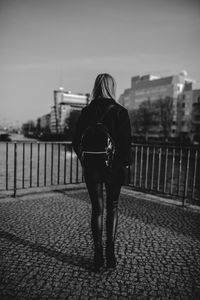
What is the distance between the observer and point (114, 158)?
9.17 ft

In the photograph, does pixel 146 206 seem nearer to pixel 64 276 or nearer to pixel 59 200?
→ pixel 59 200

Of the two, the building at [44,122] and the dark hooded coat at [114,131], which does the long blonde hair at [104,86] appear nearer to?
the dark hooded coat at [114,131]

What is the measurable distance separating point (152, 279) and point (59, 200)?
3.30m

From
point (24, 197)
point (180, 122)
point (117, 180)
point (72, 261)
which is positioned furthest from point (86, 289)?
point (180, 122)

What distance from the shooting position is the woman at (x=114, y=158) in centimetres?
274

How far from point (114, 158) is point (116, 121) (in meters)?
0.38

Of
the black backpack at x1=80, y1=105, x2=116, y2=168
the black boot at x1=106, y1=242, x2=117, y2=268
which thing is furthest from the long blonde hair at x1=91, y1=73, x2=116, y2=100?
→ the black boot at x1=106, y1=242, x2=117, y2=268

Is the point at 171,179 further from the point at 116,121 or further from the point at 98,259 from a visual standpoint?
the point at 116,121

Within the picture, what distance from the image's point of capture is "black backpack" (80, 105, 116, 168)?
2707 millimetres

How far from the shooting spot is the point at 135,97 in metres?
108

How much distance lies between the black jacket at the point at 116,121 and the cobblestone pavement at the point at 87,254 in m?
1.19

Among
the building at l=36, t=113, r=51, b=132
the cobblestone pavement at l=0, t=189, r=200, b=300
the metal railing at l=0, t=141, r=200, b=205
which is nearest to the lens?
the cobblestone pavement at l=0, t=189, r=200, b=300

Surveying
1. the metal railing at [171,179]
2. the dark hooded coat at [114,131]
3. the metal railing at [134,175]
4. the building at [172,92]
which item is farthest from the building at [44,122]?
the dark hooded coat at [114,131]

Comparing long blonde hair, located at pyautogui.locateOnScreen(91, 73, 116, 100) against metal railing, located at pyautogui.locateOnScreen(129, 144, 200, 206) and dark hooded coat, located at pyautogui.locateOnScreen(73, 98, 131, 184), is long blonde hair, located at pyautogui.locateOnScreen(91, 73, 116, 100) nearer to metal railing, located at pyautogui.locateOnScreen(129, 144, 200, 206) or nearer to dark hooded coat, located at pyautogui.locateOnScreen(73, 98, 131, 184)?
dark hooded coat, located at pyautogui.locateOnScreen(73, 98, 131, 184)
